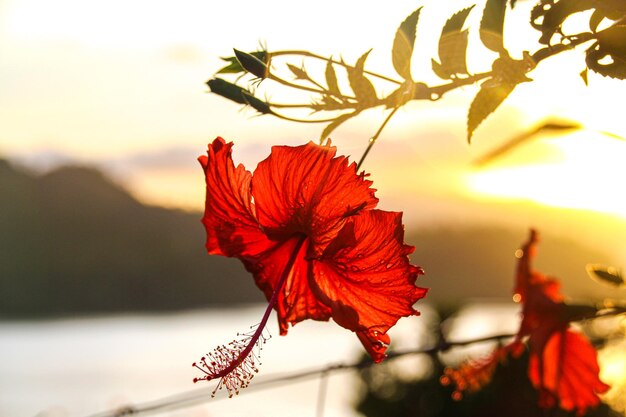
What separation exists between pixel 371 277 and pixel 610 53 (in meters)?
0.16

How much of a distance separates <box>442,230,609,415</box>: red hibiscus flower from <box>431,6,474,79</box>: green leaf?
34 cm

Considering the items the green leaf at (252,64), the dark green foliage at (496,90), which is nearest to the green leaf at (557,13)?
the dark green foliage at (496,90)

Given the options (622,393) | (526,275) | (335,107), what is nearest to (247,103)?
(335,107)

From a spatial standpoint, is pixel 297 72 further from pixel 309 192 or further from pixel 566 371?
pixel 566 371

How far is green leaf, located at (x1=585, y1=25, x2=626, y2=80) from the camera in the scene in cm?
39

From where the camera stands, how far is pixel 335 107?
41 centimetres

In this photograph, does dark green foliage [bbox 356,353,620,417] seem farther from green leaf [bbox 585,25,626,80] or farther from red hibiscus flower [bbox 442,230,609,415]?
green leaf [bbox 585,25,626,80]

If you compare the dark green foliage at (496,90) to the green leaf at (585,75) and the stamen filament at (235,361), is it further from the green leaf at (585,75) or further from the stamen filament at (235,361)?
the stamen filament at (235,361)

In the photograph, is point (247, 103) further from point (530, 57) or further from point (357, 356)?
point (357, 356)

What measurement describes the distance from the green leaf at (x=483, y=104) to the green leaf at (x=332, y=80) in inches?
2.5

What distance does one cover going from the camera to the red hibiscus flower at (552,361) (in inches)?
27.5

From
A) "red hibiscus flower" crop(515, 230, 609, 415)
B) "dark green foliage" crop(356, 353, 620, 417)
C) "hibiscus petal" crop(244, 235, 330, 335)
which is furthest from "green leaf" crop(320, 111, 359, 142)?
"dark green foliage" crop(356, 353, 620, 417)

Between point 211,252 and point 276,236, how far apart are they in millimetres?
40

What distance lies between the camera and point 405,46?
1.31 feet
